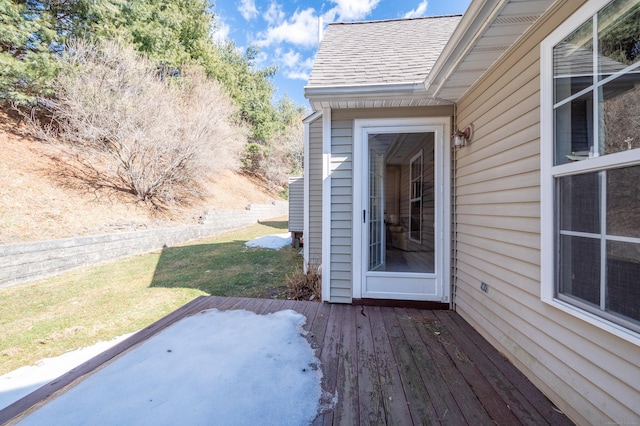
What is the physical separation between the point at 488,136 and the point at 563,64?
0.79 meters

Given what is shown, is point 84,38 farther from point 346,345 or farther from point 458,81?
point 346,345

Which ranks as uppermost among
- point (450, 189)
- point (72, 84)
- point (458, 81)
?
point (72, 84)

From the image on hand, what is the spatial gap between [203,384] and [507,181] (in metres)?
2.73

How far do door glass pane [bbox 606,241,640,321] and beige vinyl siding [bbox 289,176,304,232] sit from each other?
638 cm

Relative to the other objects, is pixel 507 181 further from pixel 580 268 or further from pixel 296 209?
pixel 296 209

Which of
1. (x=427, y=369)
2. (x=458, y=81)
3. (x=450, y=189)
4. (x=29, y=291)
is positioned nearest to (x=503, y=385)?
(x=427, y=369)

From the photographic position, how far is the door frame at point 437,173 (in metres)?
2.94

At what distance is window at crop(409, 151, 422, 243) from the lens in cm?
315

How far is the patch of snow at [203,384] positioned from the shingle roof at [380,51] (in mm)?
2647

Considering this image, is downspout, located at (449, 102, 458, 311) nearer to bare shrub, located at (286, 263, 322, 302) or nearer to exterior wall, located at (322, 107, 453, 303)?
exterior wall, located at (322, 107, 453, 303)

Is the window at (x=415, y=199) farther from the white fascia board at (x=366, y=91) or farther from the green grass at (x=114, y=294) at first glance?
the green grass at (x=114, y=294)

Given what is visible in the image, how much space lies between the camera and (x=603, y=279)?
135cm

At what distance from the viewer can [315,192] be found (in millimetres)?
5133

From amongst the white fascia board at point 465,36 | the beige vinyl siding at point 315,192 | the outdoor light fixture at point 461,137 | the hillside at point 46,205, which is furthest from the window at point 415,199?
the hillside at point 46,205
